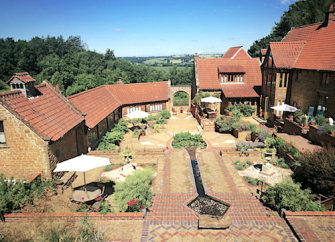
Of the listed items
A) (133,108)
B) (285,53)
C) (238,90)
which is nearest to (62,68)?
(133,108)

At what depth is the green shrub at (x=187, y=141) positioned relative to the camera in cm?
2109

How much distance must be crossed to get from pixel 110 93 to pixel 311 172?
24.8 m

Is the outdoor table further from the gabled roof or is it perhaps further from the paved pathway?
the gabled roof

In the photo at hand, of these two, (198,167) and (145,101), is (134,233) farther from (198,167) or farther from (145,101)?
(145,101)

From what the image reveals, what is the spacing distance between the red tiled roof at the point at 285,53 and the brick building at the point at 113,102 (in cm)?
1530

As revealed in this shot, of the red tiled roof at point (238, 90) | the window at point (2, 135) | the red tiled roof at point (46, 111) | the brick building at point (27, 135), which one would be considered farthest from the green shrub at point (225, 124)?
the window at point (2, 135)

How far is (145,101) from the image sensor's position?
32.8m

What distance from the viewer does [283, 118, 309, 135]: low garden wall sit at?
1928 centimetres

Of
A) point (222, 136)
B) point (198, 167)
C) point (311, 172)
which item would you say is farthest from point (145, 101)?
point (311, 172)

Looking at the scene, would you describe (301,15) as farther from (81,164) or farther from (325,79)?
(81,164)

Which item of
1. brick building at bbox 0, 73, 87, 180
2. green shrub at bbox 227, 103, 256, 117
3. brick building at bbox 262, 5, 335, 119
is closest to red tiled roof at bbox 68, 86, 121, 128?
brick building at bbox 0, 73, 87, 180

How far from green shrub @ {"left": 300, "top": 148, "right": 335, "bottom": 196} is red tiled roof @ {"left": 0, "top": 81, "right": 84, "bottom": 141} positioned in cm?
1353

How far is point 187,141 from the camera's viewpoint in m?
21.6

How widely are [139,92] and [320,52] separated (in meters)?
22.2
